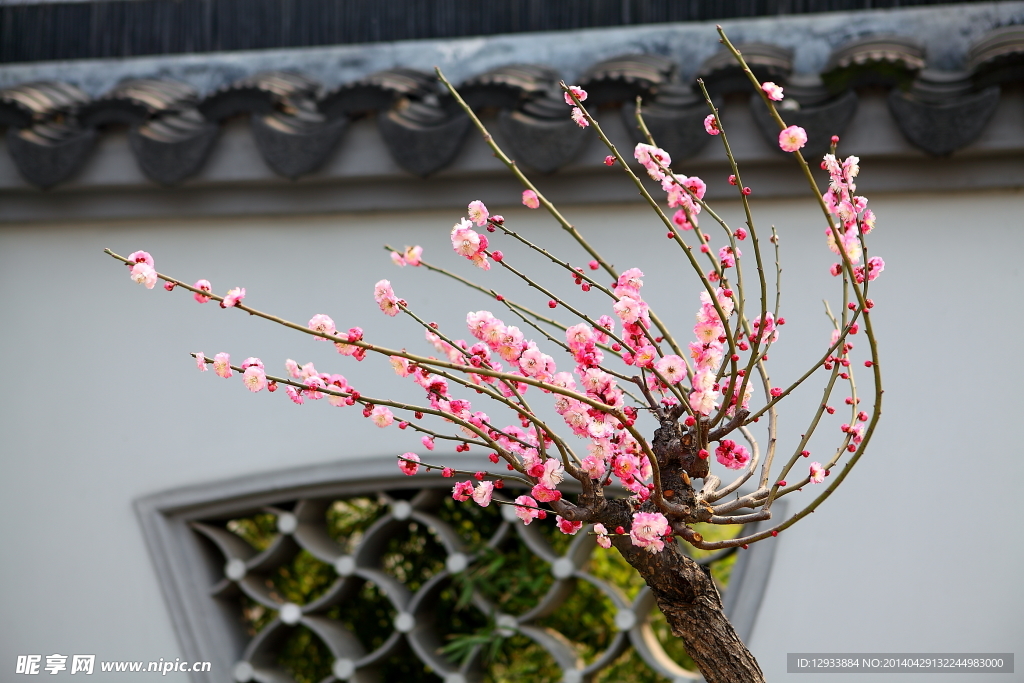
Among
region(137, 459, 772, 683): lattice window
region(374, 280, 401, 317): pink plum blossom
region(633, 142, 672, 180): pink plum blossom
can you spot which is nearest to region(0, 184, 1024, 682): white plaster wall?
region(137, 459, 772, 683): lattice window

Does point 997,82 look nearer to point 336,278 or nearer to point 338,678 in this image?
point 336,278

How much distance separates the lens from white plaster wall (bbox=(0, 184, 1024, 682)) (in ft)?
7.49

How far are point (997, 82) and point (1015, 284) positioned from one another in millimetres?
495

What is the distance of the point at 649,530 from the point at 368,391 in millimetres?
1427

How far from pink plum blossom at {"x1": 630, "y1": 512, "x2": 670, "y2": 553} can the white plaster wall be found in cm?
114

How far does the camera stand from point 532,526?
2625 millimetres

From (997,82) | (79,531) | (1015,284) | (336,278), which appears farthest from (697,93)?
(79,531)

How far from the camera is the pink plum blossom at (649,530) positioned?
4.28 ft

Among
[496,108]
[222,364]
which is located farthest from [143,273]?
[496,108]

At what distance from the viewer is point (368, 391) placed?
2.61 metres

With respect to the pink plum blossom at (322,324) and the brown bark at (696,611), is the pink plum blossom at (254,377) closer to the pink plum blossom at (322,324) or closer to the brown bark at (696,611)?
the pink plum blossom at (322,324)

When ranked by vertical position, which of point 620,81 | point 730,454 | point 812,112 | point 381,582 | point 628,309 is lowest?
point 730,454

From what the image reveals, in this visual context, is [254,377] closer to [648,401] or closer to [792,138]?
[648,401]

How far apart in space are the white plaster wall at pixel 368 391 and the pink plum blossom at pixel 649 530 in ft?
3.72
